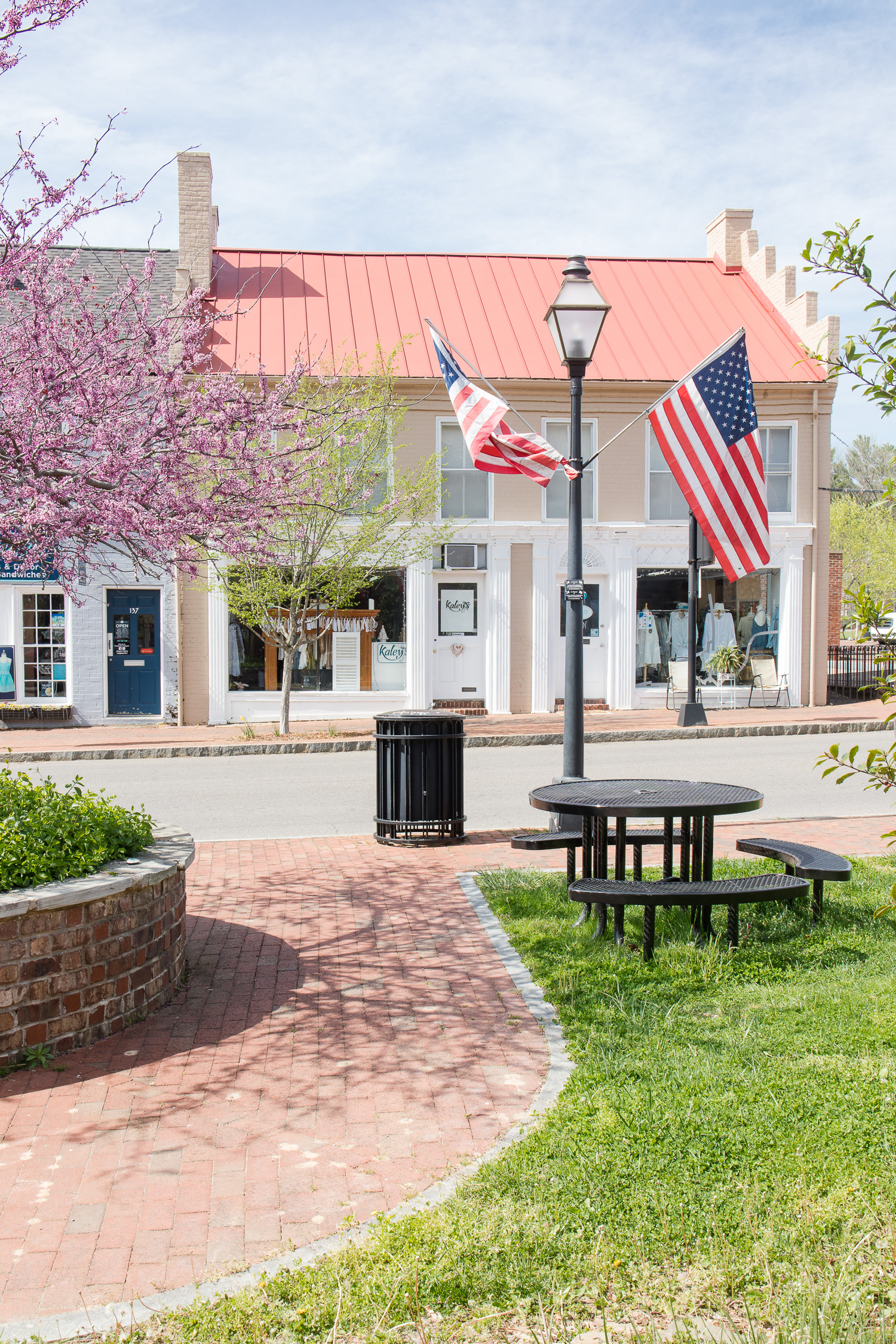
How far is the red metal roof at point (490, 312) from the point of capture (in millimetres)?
21000

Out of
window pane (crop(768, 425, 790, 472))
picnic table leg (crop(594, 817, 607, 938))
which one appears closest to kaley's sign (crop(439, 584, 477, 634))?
window pane (crop(768, 425, 790, 472))

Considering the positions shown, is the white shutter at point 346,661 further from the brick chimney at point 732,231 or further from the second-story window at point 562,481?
the brick chimney at point 732,231

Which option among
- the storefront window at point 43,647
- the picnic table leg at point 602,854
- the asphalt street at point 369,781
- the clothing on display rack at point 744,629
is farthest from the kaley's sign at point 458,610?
the picnic table leg at point 602,854

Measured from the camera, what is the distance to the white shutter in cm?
2100

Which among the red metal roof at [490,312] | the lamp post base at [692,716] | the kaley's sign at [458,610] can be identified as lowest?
the lamp post base at [692,716]

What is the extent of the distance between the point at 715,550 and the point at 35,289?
21.4ft

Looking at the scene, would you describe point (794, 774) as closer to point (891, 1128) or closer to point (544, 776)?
point (544, 776)

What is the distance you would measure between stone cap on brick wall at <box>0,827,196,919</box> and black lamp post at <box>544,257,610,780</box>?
156 inches

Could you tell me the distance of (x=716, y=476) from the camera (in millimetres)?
10078

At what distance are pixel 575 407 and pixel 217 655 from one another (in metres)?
12.6

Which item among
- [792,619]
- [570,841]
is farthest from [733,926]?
[792,619]

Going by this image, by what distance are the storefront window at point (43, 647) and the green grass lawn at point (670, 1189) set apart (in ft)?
56.5

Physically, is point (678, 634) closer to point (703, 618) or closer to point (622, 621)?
point (703, 618)

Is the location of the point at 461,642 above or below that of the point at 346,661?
above
